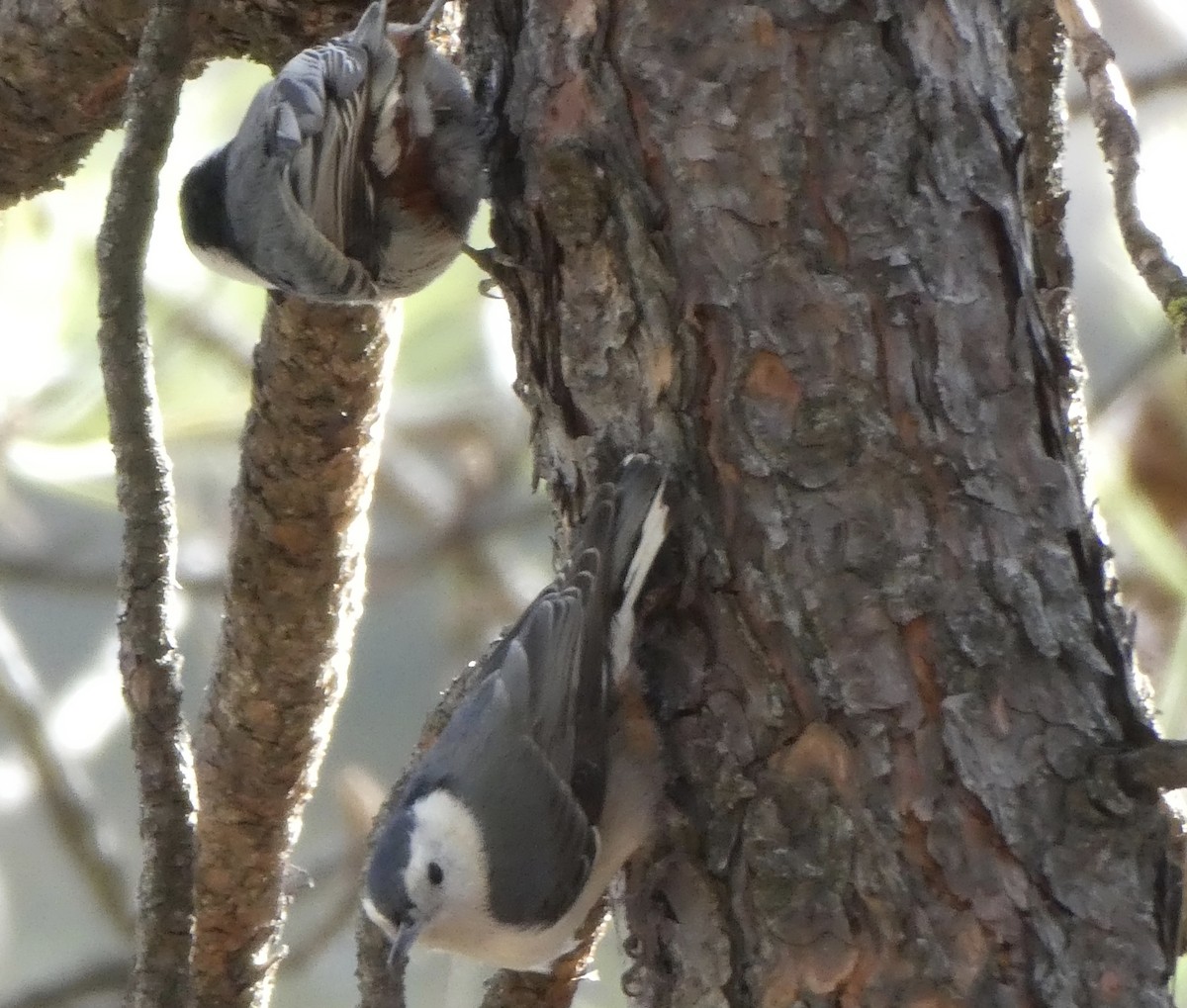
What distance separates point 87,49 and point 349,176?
1.10ft

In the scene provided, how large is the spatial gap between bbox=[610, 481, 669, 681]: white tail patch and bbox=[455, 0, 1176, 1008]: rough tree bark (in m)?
0.02

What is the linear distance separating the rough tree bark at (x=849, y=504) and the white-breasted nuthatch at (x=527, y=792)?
7cm

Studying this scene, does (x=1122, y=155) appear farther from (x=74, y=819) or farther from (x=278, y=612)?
(x=74, y=819)

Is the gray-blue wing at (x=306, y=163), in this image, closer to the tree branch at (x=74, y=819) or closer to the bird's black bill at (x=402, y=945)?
the bird's black bill at (x=402, y=945)

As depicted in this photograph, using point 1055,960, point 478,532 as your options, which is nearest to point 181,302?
point 478,532

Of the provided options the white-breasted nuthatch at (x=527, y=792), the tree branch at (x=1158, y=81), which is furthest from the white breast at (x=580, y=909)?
the tree branch at (x=1158, y=81)

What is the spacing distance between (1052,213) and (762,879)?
80 centimetres

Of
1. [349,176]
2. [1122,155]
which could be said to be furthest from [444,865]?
[1122,155]

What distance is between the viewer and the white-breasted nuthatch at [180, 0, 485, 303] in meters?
1.64

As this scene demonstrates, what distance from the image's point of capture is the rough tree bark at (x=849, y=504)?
48.7 inches

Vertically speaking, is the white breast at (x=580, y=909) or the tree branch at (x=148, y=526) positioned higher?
the tree branch at (x=148, y=526)

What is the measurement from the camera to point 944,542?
1303 mm

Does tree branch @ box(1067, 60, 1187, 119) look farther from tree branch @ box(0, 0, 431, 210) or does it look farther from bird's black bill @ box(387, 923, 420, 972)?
bird's black bill @ box(387, 923, 420, 972)

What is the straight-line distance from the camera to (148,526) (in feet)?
4.29
